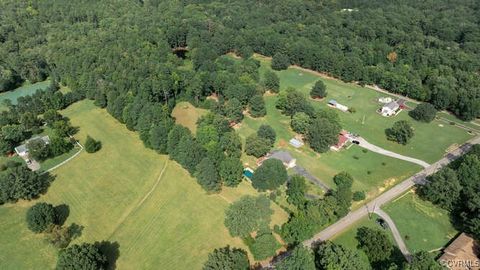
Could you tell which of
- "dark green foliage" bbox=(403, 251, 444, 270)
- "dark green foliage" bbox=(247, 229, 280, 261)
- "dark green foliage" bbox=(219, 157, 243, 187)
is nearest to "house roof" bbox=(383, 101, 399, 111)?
"dark green foliage" bbox=(219, 157, 243, 187)

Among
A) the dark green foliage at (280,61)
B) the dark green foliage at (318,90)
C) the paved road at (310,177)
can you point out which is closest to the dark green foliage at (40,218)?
the paved road at (310,177)

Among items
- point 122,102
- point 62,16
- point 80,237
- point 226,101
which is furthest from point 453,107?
point 62,16

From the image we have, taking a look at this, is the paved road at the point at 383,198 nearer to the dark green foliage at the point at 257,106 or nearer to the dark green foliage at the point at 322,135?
the dark green foliage at the point at 322,135

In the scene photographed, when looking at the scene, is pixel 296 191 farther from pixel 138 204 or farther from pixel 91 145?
pixel 91 145

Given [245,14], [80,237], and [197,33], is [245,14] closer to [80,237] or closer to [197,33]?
[197,33]

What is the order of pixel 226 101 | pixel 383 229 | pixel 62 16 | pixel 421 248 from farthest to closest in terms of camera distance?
pixel 62 16
pixel 226 101
pixel 383 229
pixel 421 248

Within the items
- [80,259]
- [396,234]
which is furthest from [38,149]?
[396,234]
